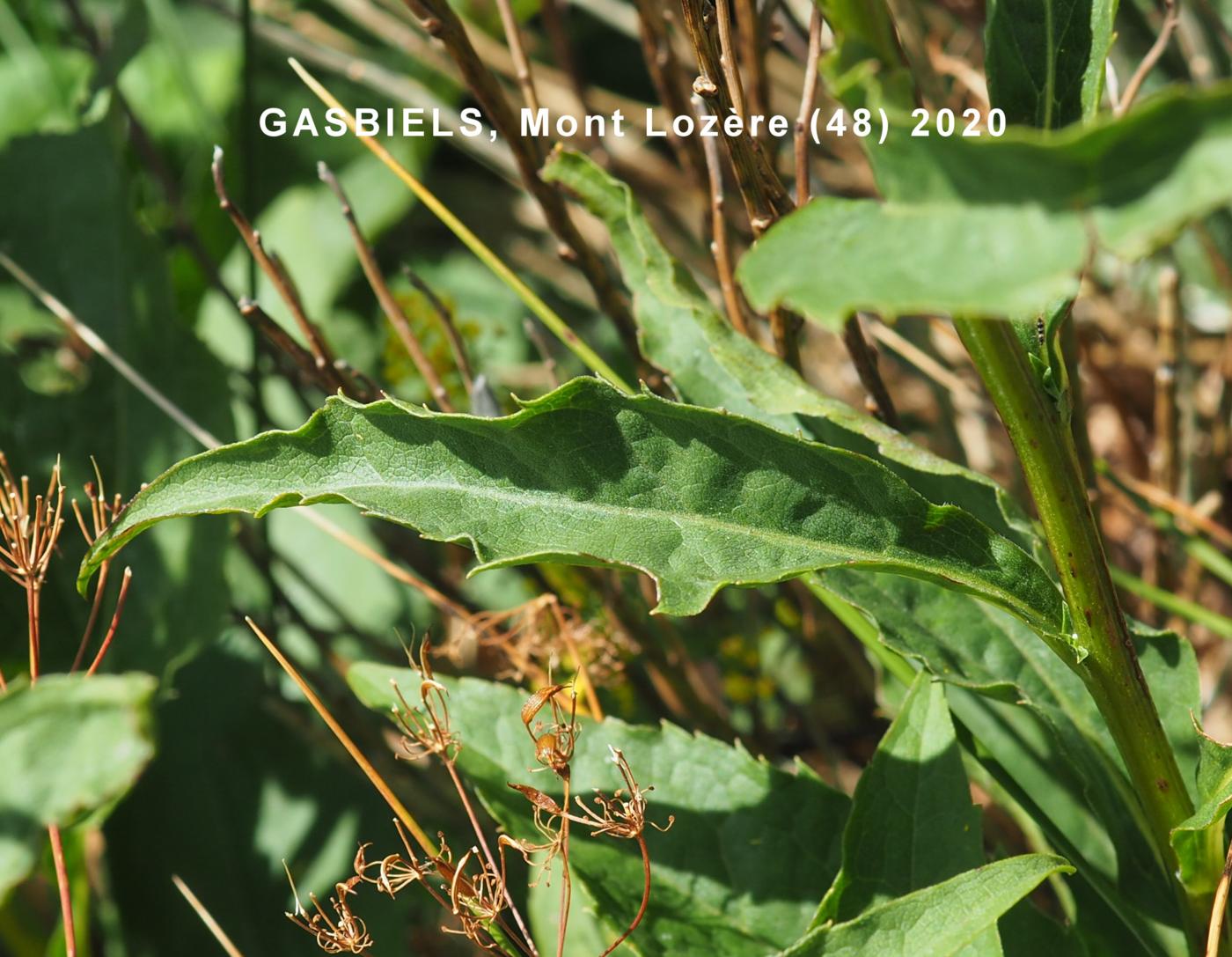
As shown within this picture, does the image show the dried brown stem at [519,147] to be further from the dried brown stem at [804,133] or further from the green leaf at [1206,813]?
the green leaf at [1206,813]

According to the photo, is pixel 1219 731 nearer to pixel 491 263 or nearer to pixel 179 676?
pixel 491 263

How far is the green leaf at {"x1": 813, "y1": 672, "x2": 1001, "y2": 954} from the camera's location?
81cm

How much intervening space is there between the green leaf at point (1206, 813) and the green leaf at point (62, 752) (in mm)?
547

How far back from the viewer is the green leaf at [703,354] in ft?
2.69

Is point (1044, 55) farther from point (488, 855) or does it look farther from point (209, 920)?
point (209, 920)

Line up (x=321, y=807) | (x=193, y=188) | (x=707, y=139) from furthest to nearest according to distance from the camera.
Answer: (x=193, y=188), (x=321, y=807), (x=707, y=139)

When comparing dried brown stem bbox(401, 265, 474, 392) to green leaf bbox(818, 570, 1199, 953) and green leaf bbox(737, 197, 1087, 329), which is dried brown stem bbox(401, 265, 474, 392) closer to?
green leaf bbox(818, 570, 1199, 953)

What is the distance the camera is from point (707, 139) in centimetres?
96

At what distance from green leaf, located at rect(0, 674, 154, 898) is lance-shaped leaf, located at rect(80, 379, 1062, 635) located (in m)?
0.13

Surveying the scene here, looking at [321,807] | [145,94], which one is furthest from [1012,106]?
[145,94]

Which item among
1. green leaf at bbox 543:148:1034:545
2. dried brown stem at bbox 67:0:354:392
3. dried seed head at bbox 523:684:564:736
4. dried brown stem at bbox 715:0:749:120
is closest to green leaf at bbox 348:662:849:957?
dried seed head at bbox 523:684:564:736

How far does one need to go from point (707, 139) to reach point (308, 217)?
48.2 inches

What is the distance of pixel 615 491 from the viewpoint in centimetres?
70

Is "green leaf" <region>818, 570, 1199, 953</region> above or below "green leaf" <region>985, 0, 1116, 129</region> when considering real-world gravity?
below
